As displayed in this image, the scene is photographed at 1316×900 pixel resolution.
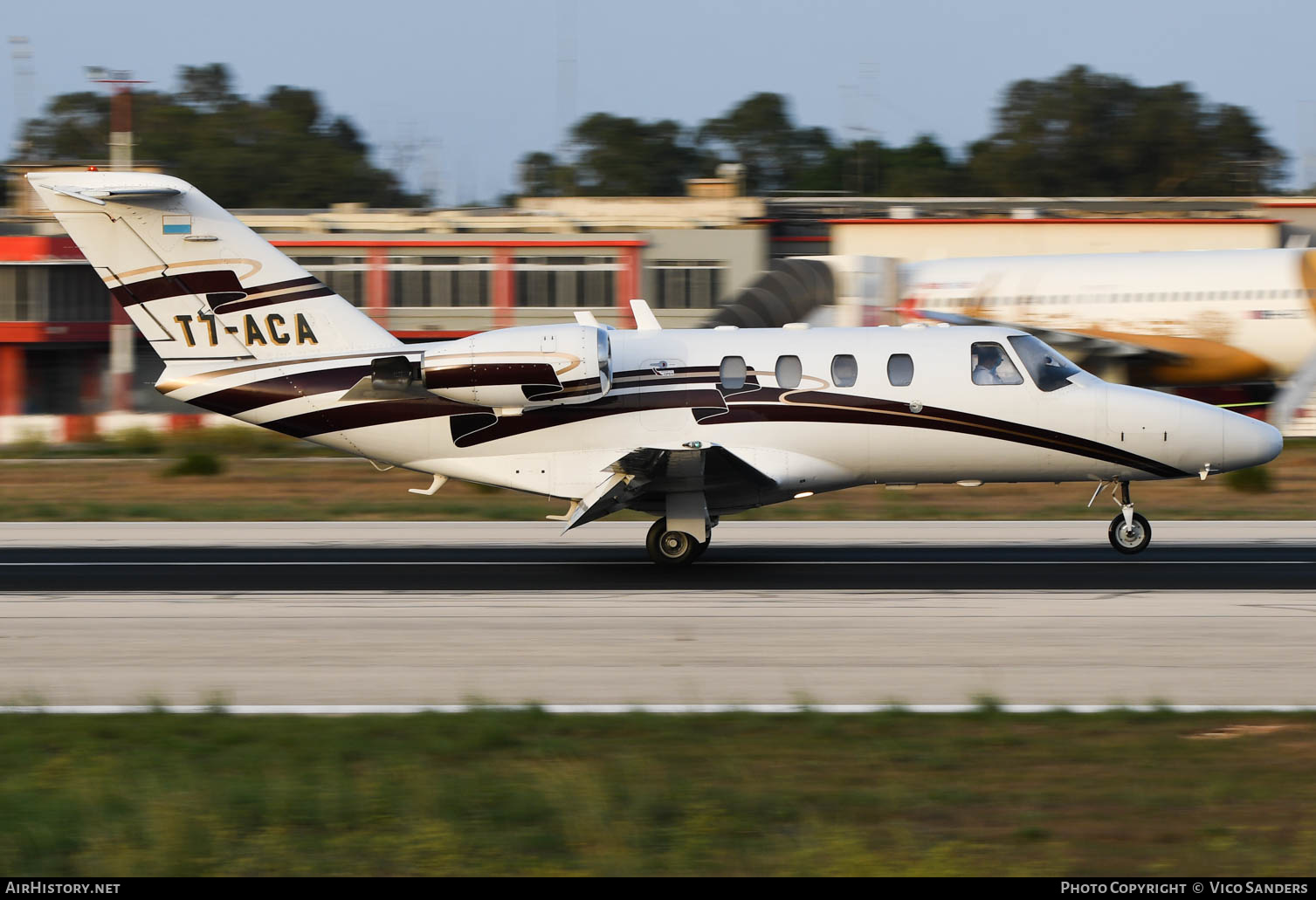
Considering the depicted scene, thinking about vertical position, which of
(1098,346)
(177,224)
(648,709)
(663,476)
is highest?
(177,224)

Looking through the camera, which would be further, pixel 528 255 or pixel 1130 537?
pixel 528 255

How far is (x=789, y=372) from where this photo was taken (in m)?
15.3

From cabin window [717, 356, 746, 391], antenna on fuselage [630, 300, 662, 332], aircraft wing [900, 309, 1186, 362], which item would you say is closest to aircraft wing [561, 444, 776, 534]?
cabin window [717, 356, 746, 391]

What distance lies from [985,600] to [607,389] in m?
4.63

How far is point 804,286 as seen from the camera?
39250 mm

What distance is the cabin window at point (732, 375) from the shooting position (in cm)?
1531

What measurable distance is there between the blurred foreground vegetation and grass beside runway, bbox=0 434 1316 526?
3cm

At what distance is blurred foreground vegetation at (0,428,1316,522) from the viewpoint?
72.1ft

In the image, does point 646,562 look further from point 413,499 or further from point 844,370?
point 413,499

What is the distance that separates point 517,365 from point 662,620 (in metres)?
3.50

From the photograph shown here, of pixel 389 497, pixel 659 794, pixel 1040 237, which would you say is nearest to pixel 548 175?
pixel 1040 237

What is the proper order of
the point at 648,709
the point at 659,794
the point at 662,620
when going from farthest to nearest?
1. the point at 662,620
2. the point at 648,709
3. the point at 659,794

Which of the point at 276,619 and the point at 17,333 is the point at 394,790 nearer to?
the point at 276,619
